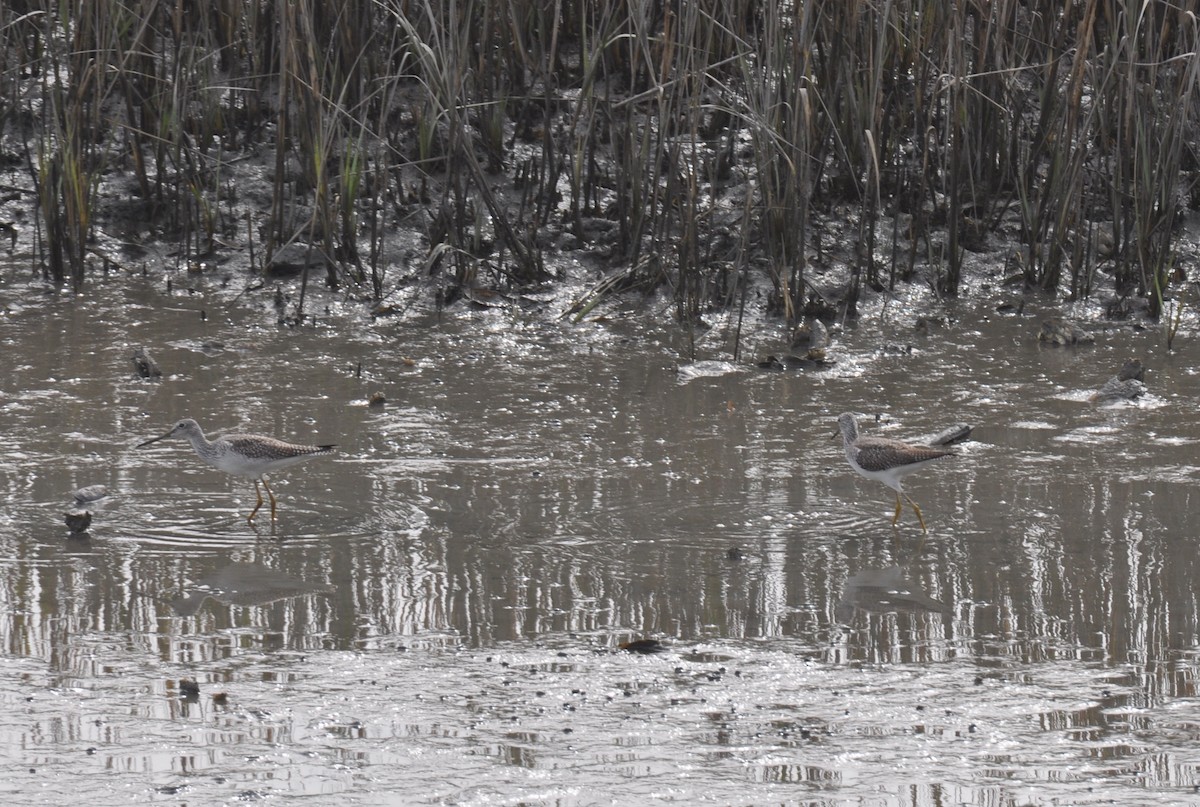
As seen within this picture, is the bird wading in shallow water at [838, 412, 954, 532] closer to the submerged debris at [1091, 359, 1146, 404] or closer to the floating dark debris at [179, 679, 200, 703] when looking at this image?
the submerged debris at [1091, 359, 1146, 404]

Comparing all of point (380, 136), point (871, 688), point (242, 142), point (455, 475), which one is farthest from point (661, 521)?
point (242, 142)

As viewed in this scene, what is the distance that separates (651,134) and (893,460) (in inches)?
152

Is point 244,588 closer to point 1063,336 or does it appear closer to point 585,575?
point 585,575

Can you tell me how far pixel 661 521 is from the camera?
6020 mm

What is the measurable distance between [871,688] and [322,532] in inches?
93.3

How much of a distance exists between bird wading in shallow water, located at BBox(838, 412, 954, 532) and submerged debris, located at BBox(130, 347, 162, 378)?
3.69 metres

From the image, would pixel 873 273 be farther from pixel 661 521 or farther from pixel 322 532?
pixel 322 532

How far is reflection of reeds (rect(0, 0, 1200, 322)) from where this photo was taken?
8750 mm

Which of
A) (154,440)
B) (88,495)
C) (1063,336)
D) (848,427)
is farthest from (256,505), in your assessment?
(1063,336)

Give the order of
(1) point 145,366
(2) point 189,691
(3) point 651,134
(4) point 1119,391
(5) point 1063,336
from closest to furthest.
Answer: (2) point 189,691 → (4) point 1119,391 → (1) point 145,366 → (5) point 1063,336 → (3) point 651,134

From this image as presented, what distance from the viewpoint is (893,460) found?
609cm

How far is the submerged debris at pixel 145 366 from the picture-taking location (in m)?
8.02

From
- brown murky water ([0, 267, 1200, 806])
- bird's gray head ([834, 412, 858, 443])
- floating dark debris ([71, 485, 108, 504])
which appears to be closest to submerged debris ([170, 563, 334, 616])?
brown murky water ([0, 267, 1200, 806])

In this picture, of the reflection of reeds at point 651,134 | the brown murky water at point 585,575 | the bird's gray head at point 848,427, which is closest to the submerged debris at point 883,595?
the brown murky water at point 585,575
